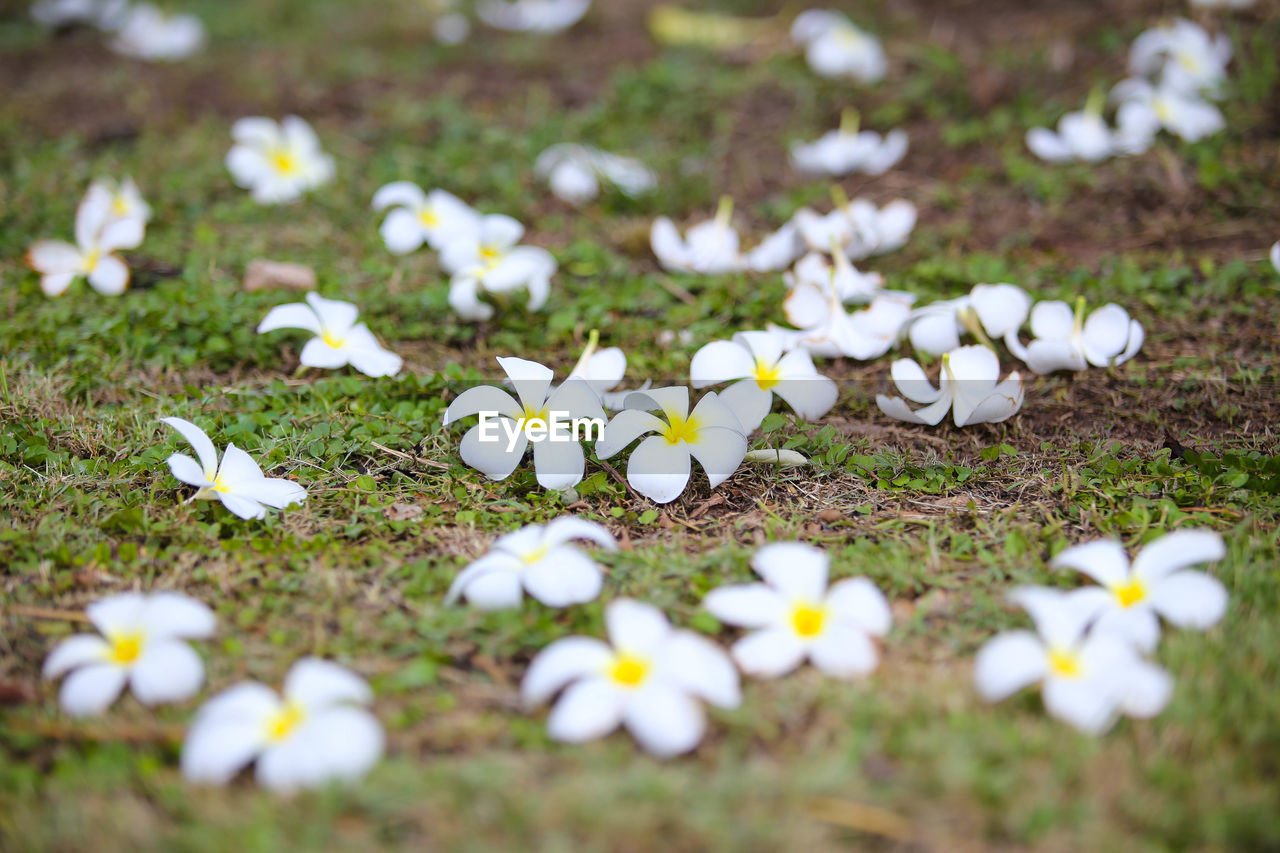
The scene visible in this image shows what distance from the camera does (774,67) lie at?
3.16 m

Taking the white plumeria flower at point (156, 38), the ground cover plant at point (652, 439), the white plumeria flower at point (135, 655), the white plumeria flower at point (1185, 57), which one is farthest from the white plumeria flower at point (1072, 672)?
the white plumeria flower at point (156, 38)

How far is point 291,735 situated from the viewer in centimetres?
95

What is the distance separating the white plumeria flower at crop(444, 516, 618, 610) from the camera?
3.75 ft

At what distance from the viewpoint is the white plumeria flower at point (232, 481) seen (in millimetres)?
1315

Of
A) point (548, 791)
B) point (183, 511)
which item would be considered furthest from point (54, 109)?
point (548, 791)

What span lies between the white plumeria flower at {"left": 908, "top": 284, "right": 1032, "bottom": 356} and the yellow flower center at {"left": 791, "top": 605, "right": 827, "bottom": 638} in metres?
0.82

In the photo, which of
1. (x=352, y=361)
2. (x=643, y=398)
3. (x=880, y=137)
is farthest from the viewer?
(x=880, y=137)

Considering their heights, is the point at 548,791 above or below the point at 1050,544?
below

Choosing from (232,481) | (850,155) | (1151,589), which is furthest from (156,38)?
(1151,589)

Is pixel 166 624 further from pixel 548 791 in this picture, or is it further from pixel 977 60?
pixel 977 60

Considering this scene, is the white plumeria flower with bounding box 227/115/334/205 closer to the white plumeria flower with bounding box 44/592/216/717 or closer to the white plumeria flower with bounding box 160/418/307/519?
the white plumeria flower with bounding box 160/418/307/519

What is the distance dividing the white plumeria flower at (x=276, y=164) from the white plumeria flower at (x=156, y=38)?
1.31 meters

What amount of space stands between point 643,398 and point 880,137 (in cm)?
171

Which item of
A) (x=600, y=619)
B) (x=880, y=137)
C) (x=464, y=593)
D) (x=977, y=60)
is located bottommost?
(x=464, y=593)
